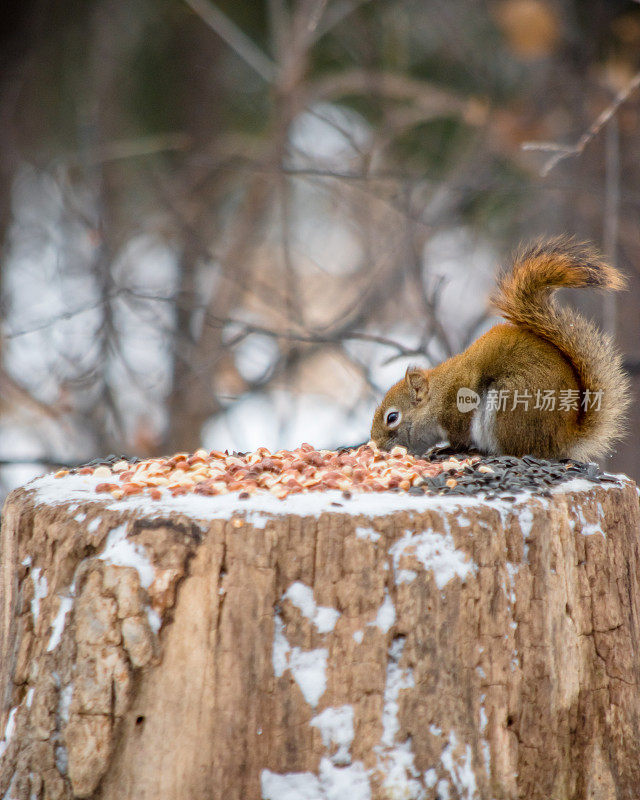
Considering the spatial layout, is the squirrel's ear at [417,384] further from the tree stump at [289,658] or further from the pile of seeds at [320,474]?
the tree stump at [289,658]

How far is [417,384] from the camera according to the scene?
2.47m

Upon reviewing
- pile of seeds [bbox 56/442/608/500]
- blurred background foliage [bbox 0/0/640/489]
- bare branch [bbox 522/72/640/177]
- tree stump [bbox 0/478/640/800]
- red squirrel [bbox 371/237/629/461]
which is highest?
blurred background foliage [bbox 0/0/640/489]

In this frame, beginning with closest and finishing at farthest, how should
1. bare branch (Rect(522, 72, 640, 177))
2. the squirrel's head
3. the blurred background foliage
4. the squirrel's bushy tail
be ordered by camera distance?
1. bare branch (Rect(522, 72, 640, 177))
2. the squirrel's bushy tail
3. the squirrel's head
4. the blurred background foliage

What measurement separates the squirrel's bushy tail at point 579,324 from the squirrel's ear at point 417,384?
37cm

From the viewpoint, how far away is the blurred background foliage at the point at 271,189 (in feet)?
12.1

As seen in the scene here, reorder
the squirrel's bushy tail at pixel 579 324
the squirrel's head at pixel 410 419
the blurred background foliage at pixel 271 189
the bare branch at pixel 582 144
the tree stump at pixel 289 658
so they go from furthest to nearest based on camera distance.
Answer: the blurred background foliage at pixel 271 189
the squirrel's head at pixel 410 419
the squirrel's bushy tail at pixel 579 324
the bare branch at pixel 582 144
the tree stump at pixel 289 658

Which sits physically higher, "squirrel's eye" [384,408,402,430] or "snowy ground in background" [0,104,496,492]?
"snowy ground in background" [0,104,496,492]

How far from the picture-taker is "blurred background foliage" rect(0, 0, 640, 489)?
368 centimetres

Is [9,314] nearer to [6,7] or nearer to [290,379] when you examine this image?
[290,379]

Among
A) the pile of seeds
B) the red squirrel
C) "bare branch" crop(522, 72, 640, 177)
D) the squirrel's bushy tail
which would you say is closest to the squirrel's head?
the red squirrel

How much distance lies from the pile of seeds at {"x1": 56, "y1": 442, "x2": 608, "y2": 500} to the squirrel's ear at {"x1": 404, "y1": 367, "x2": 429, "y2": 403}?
53cm

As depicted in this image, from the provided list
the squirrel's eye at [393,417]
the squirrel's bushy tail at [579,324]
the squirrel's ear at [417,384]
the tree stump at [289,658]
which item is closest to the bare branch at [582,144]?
the squirrel's bushy tail at [579,324]

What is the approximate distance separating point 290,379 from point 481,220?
1.37 m

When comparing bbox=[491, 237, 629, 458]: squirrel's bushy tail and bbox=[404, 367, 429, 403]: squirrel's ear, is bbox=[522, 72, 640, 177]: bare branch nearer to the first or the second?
bbox=[491, 237, 629, 458]: squirrel's bushy tail
